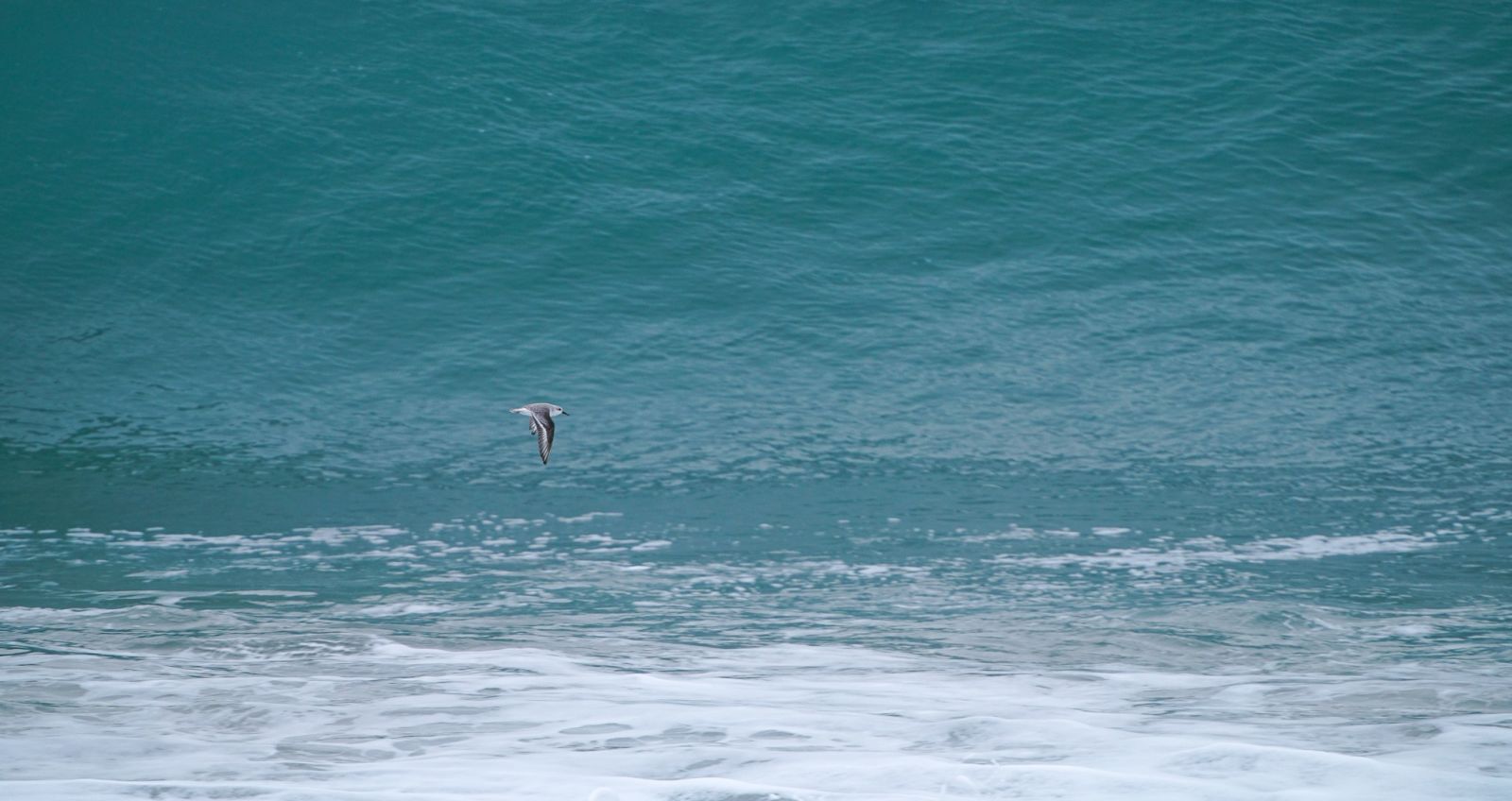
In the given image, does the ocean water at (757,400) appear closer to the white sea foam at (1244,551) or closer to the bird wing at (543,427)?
the white sea foam at (1244,551)

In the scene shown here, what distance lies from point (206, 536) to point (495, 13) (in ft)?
37.8

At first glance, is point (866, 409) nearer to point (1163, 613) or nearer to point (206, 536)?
point (1163, 613)

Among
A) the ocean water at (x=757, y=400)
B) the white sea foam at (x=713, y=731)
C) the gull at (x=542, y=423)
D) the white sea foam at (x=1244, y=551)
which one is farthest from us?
the white sea foam at (x=1244, y=551)

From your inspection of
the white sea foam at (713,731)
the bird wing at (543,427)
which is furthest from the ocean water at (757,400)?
the bird wing at (543,427)

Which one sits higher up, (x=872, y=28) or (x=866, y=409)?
(x=872, y=28)

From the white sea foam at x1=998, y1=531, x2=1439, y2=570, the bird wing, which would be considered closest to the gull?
the bird wing

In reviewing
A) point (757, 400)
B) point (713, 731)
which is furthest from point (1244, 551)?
point (713, 731)

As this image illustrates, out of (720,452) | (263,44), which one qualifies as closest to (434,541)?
(720,452)

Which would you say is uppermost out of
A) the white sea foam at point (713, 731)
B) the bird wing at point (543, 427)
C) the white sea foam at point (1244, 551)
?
the white sea foam at point (1244, 551)

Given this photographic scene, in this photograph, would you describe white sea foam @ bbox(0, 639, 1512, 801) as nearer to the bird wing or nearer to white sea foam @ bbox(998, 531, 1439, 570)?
the bird wing

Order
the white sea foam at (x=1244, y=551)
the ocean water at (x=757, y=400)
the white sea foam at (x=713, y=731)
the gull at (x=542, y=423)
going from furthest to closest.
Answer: the white sea foam at (x=1244, y=551), the gull at (x=542, y=423), the ocean water at (x=757, y=400), the white sea foam at (x=713, y=731)

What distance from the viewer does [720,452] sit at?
1507 cm

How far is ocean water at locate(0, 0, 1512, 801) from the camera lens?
749 centimetres

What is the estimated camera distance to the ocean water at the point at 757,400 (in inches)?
295
